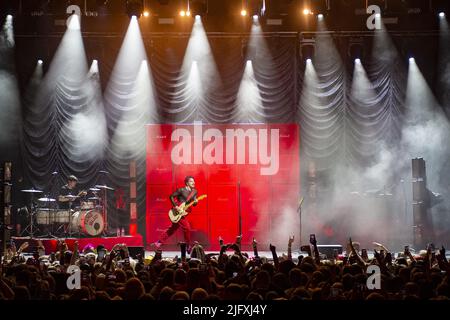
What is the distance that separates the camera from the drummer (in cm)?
1777

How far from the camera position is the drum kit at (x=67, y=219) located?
701 inches

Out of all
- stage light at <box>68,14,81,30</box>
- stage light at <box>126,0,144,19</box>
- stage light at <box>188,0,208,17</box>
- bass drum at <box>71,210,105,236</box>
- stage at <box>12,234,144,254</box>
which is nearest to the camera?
stage at <box>12,234,144,254</box>

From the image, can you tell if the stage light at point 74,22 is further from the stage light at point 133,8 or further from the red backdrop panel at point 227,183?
the red backdrop panel at point 227,183

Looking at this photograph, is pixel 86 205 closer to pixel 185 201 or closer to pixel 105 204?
pixel 105 204

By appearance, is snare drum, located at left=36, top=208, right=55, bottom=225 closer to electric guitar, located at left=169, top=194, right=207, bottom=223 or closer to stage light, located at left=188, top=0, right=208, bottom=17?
electric guitar, located at left=169, top=194, right=207, bottom=223

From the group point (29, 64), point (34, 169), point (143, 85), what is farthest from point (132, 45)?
point (34, 169)

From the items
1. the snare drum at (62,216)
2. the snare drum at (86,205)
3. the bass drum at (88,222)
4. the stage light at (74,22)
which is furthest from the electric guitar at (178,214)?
the stage light at (74,22)

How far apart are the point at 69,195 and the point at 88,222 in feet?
3.08

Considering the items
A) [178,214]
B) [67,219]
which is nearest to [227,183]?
[178,214]

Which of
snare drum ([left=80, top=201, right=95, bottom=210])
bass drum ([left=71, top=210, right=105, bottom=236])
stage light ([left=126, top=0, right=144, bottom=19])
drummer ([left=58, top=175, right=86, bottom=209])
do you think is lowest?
bass drum ([left=71, top=210, right=105, bottom=236])

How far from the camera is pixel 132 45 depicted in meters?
20.2

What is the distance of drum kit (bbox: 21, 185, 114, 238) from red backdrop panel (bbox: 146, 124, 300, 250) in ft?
6.77

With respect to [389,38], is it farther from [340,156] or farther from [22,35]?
[22,35]

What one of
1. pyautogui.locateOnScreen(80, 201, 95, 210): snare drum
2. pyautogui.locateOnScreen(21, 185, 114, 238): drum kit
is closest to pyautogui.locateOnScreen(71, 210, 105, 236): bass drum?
pyautogui.locateOnScreen(21, 185, 114, 238): drum kit
